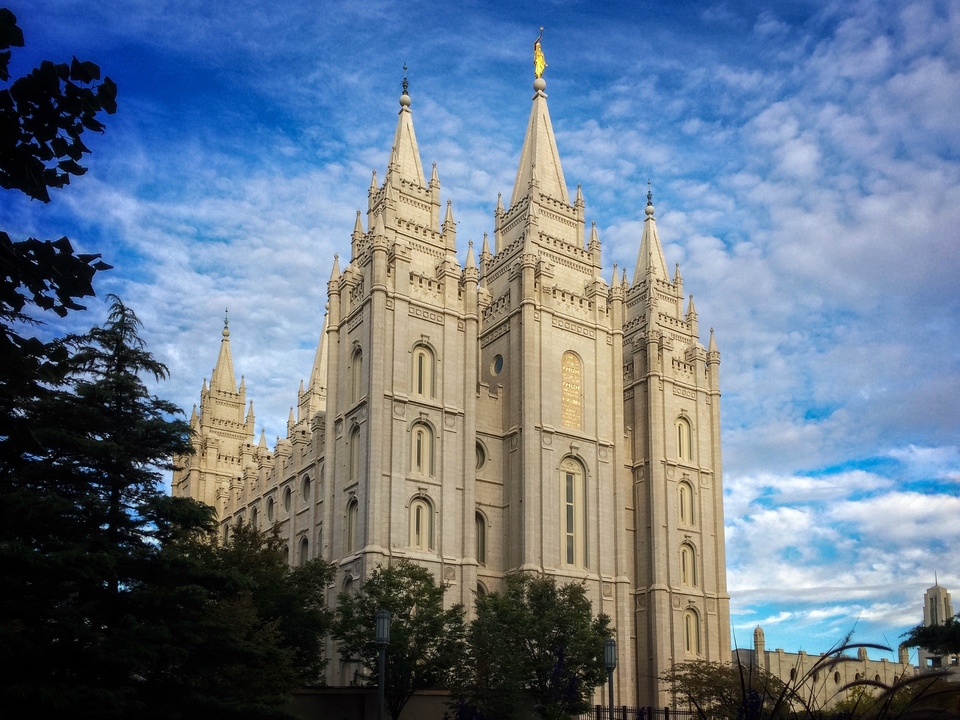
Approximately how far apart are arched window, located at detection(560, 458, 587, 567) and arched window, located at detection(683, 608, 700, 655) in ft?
29.3

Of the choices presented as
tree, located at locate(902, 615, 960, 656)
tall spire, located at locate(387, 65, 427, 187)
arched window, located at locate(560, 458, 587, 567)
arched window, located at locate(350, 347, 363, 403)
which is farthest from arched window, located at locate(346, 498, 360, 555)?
tree, located at locate(902, 615, 960, 656)

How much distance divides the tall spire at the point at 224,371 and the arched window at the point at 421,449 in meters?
44.5

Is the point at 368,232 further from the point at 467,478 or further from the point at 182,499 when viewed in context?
the point at 182,499

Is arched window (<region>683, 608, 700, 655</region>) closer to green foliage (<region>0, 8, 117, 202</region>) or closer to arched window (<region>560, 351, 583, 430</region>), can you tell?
arched window (<region>560, 351, 583, 430</region>)

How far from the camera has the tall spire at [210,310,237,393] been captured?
286 ft

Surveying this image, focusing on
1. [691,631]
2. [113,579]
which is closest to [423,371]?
[691,631]

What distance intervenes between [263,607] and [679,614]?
27887 mm

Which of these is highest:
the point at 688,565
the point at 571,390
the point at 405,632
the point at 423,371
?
the point at 571,390

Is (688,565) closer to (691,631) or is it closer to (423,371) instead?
(691,631)

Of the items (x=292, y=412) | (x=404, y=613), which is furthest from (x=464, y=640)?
(x=292, y=412)

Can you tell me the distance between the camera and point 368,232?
5128cm

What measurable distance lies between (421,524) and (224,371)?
47950 mm

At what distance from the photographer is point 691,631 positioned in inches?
2162

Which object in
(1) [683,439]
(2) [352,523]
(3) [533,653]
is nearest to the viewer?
(3) [533,653]
